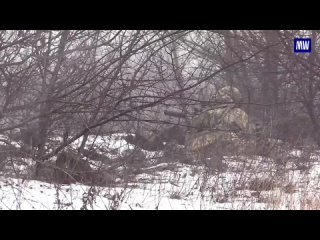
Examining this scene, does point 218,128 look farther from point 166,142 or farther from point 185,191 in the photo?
point 185,191

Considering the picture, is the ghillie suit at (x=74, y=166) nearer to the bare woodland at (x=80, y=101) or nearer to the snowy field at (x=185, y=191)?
the bare woodland at (x=80, y=101)

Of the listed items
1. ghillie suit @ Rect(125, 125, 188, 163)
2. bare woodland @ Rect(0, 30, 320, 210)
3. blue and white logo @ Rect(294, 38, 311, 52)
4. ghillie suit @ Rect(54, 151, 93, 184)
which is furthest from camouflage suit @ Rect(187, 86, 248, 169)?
ghillie suit @ Rect(54, 151, 93, 184)

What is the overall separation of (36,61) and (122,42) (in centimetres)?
130

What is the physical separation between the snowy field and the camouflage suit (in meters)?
1.09

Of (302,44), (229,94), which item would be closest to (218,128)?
(229,94)

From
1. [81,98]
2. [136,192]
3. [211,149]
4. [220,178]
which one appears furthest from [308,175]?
[81,98]

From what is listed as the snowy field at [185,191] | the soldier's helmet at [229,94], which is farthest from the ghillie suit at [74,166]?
the soldier's helmet at [229,94]

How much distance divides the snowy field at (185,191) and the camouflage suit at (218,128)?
109 cm

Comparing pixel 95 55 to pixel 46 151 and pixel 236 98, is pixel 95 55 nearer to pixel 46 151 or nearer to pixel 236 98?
pixel 46 151

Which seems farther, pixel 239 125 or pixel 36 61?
pixel 239 125

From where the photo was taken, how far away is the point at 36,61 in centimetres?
805

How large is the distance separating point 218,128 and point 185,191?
13.3ft

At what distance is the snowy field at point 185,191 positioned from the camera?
5.96 metres

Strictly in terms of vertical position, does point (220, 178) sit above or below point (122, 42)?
below
